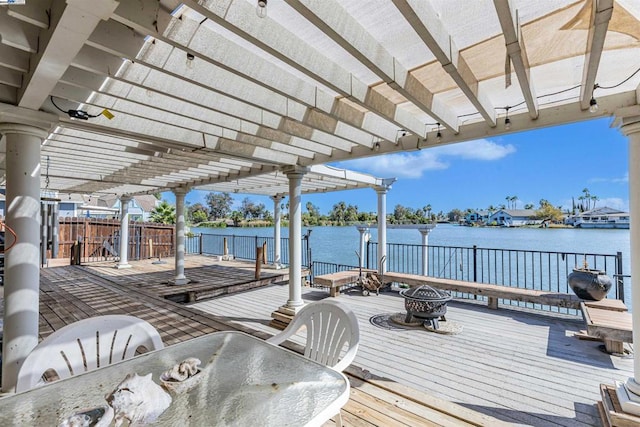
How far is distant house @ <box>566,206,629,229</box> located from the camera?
802 centimetres

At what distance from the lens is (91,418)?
104 centimetres

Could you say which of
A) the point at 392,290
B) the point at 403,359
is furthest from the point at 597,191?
the point at 403,359

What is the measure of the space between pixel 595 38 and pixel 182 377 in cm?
243

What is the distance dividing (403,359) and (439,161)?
1936 inches

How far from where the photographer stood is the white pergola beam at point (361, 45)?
1.28 metres

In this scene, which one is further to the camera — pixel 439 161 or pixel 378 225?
pixel 439 161

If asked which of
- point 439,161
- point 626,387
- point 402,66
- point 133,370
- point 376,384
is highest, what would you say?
point 439,161

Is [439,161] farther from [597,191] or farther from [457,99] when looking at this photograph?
[457,99]

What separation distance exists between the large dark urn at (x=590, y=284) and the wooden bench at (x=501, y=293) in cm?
15

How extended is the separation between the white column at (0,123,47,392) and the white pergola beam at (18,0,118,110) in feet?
1.70

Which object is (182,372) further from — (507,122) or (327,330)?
(507,122)

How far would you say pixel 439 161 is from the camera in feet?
157

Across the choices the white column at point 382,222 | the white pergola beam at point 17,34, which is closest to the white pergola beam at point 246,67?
the white pergola beam at point 17,34

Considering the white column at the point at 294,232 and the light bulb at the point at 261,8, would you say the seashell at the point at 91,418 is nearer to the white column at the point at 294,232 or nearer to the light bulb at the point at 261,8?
the light bulb at the point at 261,8
